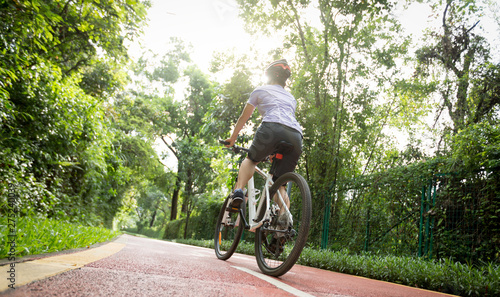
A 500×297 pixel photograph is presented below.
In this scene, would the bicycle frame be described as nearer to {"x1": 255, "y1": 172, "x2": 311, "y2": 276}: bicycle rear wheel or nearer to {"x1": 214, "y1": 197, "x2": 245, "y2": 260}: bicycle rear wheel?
{"x1": 255, "y1": 172, "x2": 311, "y2": 276}: bicycle rear wheel

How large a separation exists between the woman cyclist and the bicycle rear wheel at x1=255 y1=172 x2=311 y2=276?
0.29 meters

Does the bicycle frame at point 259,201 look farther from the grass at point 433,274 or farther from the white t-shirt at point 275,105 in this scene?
the grass at point 433,274

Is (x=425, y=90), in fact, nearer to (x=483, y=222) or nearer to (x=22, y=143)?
(x=483, y=222)

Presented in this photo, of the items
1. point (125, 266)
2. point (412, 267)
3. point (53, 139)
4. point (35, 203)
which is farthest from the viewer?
point (53, 139)

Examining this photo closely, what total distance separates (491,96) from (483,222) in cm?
715

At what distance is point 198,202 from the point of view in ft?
64.2

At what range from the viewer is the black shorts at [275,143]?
3.39m

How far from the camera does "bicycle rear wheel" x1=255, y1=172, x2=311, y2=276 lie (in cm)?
A: 290

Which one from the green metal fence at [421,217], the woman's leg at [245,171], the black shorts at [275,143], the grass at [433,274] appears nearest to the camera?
the grass at [433,274]

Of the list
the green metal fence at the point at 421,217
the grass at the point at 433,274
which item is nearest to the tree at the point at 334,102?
the green metal fence at the point at 421,217

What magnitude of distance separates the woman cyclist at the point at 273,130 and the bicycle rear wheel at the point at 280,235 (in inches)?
11.5

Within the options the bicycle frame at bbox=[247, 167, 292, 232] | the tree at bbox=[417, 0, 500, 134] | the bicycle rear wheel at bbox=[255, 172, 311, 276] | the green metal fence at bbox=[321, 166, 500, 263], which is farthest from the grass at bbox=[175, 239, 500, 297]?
the tree at bbox=[417, 0, 500, 134]

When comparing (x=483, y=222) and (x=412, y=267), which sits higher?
(x=483, y=222)

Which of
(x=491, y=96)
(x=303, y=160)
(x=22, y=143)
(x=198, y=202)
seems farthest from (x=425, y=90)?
(x=198, y=202)
